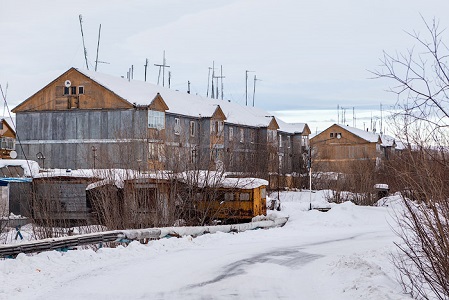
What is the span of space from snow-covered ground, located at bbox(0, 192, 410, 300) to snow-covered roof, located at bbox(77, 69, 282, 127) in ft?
94.0

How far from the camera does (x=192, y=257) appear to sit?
17.7m

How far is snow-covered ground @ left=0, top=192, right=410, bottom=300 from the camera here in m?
11.9

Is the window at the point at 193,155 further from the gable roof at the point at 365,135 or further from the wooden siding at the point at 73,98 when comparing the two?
the gable roof at the point at 365,135

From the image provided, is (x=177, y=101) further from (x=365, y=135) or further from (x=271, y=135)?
(x=365, y=135)

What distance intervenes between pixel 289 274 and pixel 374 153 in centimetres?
7609

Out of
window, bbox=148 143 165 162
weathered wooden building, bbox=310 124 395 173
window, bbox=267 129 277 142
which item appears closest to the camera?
window, bbox=148 143 165 162

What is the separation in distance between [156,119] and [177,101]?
300 inches

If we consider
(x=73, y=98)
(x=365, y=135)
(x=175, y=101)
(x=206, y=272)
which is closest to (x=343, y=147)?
(x=365, y=135)

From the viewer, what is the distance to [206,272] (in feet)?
48.4

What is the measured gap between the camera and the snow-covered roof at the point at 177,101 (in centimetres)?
4978

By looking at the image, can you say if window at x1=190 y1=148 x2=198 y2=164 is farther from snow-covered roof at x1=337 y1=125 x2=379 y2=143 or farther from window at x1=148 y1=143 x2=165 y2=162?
snow-covered roof at x1=337 y1=125 x2=379 y2=143

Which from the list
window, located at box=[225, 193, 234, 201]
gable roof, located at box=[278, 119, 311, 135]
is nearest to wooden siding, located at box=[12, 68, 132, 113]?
window, located at box=[225, 193, 234, 201]

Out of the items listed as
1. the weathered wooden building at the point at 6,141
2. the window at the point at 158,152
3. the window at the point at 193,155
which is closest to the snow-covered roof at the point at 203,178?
the window at the point at 193,155

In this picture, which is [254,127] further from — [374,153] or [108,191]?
[108,191]
